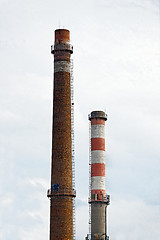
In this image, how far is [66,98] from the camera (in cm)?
5778

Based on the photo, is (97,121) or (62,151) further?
(97,121)

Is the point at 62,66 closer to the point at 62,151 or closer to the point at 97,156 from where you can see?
the point at 62,151

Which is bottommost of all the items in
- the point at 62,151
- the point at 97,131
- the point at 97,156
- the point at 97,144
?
the point at 62,151

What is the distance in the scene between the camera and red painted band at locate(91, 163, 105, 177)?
68.5m

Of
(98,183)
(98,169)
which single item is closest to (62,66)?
(98,169)

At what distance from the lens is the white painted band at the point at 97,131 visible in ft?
229

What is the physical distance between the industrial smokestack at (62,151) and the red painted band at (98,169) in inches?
479

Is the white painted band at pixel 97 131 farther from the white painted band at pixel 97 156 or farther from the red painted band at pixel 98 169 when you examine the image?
Result: the red painted band at pixel 98 169

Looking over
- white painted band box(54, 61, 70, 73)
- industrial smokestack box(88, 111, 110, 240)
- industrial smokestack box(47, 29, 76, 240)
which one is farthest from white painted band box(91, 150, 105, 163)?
white painted band box(54, 61, 70, 73)

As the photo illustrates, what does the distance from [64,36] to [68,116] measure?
8.54 metres

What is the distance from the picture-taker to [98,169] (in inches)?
2699

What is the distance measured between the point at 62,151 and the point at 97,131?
1426cm

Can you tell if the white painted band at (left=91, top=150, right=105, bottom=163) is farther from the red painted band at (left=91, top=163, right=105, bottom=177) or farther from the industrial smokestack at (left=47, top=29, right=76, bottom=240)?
the industrial smokestack at (left=47, top=29, right=76, bottom=240)

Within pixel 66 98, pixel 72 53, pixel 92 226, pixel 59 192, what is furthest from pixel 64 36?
pixel 92 226
